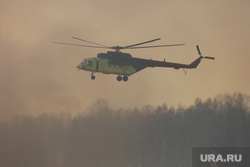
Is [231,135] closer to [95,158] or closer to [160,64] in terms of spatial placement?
[95,158]

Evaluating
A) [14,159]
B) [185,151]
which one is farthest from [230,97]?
[14,159]

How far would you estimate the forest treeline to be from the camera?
114688mm

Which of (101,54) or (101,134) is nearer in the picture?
(101,54)

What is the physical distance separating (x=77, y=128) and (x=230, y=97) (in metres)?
41.5

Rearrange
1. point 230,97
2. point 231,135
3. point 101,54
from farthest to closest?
point 230,97 < point 231,135 < point 101,54

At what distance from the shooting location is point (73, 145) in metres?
122

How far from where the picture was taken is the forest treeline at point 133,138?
115m

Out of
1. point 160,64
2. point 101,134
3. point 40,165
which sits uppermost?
point 160,64

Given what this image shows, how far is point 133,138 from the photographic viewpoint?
117m

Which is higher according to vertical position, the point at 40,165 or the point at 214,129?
the point at 214,129

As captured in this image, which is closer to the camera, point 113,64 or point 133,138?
point 113,64

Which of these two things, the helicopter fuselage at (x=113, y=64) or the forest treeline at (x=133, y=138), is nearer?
the helicopter fuselage at (x=113, y=64)

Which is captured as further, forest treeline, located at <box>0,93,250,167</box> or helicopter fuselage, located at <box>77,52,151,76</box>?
forest treeline, located at <box>0,93,250,167</box>

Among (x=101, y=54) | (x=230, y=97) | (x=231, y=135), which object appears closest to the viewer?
(x=101, y=54)
